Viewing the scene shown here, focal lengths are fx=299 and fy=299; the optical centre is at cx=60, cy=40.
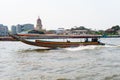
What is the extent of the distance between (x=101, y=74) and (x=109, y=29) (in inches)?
5870

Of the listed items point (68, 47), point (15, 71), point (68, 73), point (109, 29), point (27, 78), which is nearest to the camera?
point (27, 78)

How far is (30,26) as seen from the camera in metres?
188

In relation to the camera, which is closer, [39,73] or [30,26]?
[39,73]

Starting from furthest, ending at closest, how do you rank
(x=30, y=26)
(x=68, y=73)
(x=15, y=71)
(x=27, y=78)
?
1. (x=30, y=26)
2. (x=15, y=71)
3. (x=68, y=73)
4. (x=27, y=78)

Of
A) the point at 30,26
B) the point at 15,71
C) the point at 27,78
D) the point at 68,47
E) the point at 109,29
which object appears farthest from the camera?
the point at 30,26

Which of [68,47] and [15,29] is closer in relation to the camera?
[68,47]

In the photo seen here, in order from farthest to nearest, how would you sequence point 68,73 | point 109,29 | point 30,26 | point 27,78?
point 30,26 < point 109,29 < point 68,73 < point 27,78

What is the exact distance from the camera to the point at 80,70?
1695 centimetres

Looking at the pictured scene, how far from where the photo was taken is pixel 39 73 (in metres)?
16.0

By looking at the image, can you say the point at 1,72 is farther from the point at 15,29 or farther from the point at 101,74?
the point at 15,29

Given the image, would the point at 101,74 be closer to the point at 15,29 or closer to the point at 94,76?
the point at 94,76

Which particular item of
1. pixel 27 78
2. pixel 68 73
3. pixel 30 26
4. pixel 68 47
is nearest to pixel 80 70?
pixel 68 73

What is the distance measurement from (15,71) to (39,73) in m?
1.70

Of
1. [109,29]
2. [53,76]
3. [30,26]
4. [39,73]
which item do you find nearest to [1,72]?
[39,73]
